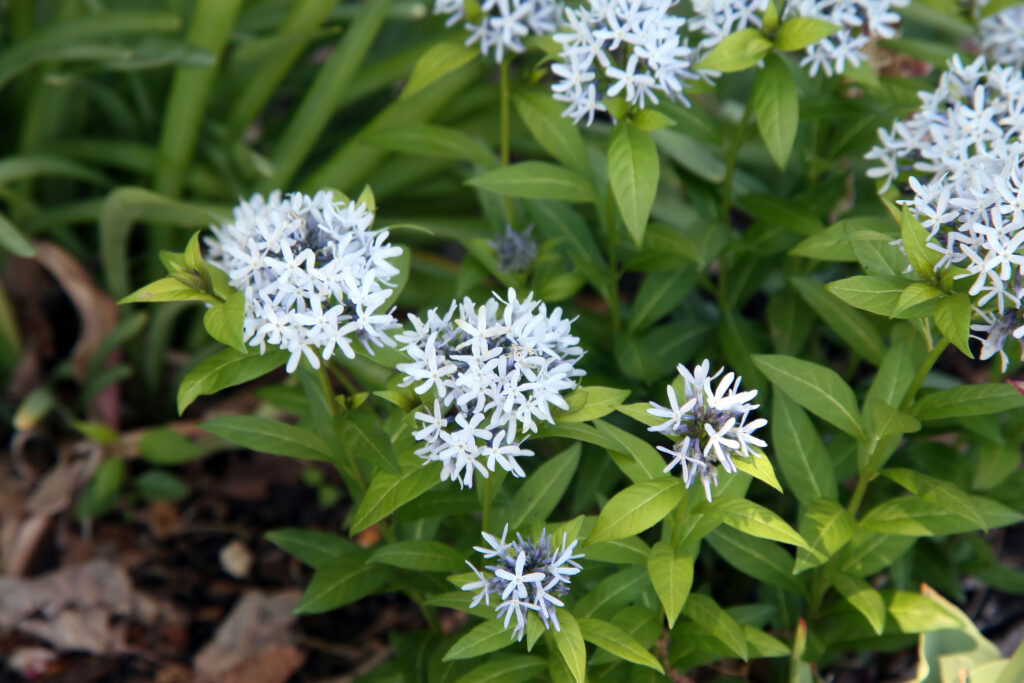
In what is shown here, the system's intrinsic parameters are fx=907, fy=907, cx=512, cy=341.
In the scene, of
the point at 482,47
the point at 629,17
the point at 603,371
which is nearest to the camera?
the point at 629,17

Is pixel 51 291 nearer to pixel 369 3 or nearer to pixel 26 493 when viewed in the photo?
pixel 26 493

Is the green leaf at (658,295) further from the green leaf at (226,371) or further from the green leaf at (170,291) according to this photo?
the green leaf at (170,291)

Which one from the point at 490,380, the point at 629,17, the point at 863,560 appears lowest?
the point at 863,560

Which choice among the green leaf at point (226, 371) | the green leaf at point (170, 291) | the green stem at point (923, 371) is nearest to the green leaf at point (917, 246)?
the green stem at point (923, 371)

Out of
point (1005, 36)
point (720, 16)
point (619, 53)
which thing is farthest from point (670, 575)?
point (1005, 36)

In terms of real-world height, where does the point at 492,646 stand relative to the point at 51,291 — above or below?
above

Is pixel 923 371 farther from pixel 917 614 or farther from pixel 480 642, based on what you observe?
pixel 480 642

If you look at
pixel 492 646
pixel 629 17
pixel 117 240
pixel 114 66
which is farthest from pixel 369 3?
pixel 492 646
